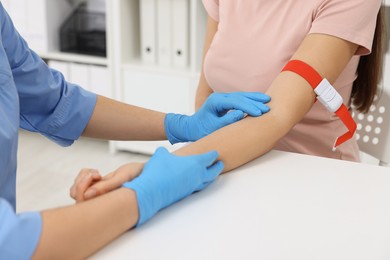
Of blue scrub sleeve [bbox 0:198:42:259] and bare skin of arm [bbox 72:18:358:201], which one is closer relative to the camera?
blue scrub sleeve [bbox 0:198:42:259]

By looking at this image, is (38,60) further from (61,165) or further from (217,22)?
(61,165)

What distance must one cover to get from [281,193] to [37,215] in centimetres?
41

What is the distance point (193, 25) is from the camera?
2598mm

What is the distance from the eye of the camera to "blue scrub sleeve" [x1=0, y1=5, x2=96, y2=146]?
121 centimetres

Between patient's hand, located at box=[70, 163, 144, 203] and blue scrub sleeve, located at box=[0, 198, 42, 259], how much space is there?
0.13 meters

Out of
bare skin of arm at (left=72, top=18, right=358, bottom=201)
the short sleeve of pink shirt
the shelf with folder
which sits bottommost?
the shelf with folder

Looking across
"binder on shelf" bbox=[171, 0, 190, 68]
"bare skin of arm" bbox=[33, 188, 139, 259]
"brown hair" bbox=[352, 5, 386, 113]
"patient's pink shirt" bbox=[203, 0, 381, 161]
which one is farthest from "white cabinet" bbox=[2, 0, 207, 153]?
"bare skin of arm" bbox=[33, 188, 139, 259]

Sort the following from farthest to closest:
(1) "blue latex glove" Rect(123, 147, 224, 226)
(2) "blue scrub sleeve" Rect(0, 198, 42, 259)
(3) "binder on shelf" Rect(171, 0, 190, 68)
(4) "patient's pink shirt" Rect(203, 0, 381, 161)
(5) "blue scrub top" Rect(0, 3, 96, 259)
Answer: (3) "binder on shelf" Rect(171, 0, 190, 68), (4) "patient's pink shirt" Rect(203, 0, 381, 161), (5) "blue scrub top" Rect(0, 3, 96, 259), (1) "blue latex glove" Rect(123, 147, 224, 226), (2) "blue scrub sleeve" Rect(0, 198, 42, 259)

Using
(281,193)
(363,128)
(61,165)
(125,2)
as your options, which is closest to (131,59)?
(125,2)

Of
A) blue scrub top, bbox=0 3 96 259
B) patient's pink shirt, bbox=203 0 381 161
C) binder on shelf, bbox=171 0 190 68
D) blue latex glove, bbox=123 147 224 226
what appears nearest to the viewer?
blue latex glove, bbox=123 147 224 226

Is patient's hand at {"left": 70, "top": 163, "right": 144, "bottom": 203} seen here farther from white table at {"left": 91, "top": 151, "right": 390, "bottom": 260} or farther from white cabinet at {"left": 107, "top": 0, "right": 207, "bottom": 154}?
white cabinet at {"left": 107, "top": 0, "right": 207, "bottom": 154}

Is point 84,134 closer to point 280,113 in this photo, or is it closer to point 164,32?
point 280,113

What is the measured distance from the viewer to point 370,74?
143cm

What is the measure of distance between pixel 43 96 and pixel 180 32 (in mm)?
1481
